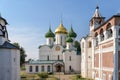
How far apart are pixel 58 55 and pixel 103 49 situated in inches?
1035

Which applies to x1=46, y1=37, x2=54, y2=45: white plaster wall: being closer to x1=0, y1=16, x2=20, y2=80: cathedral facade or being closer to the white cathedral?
the white cathedral

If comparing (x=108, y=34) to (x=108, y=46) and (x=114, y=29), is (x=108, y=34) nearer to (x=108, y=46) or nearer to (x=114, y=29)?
(x=108, y=46)

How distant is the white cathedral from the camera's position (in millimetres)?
53625

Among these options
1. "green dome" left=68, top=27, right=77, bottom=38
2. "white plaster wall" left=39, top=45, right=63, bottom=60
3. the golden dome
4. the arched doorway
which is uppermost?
the golden dome

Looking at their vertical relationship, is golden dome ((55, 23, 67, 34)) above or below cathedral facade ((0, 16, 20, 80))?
above

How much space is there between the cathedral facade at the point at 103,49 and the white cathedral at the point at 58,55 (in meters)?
9.91

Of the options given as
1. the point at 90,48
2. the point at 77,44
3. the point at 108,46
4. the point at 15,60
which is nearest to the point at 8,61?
the point at 15,60

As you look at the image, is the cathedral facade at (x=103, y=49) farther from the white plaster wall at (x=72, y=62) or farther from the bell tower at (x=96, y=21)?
the white plaster wall at (x=72, y=62)

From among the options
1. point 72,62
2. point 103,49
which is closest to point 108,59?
point 103,49

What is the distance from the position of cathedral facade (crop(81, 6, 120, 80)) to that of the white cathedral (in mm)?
9910

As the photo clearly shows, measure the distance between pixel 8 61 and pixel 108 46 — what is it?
35.9ft

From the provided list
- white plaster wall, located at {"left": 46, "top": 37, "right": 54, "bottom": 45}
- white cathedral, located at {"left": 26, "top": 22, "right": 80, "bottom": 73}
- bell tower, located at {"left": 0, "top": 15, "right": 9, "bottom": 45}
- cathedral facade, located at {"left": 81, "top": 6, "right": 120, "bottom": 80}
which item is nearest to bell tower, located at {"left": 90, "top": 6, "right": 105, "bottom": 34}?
cathedral facade, located at {"left": 81, "top": 6, "right": 120, "bottom": 80}

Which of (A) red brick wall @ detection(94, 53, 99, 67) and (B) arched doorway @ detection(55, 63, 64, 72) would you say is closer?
(A) red brick wall @ detection(94, 53, 99, 67)

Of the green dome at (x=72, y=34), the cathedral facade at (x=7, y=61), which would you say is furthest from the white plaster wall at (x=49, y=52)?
the cathedral facade at (x=7, y=61)
